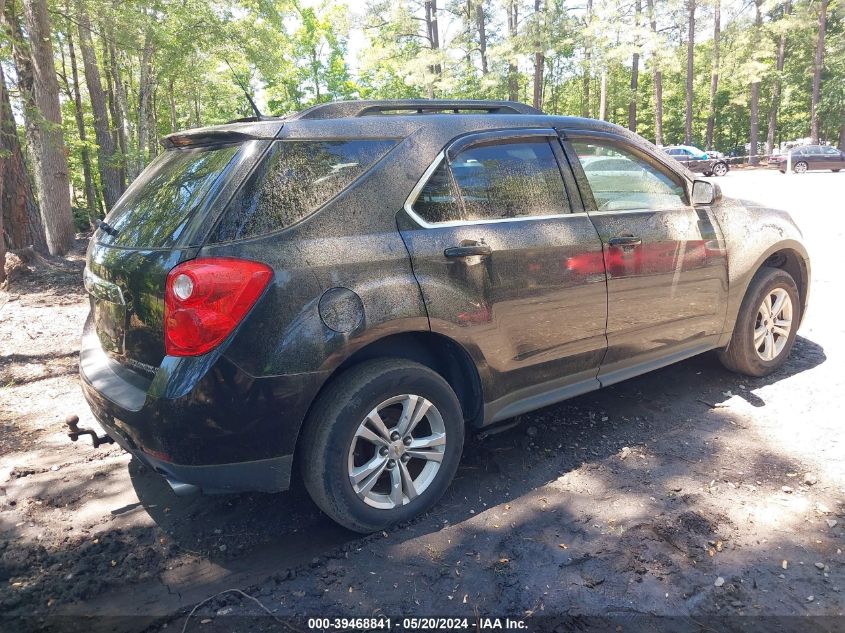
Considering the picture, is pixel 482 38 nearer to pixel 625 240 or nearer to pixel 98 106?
pixel 98 106

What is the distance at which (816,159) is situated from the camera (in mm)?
28422

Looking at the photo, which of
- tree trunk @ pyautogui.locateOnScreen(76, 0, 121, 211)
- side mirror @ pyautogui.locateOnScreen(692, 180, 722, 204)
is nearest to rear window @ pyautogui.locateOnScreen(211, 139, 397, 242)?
side mirror @ pyautogui.locateOnScreen(692, 180, 722, 204)

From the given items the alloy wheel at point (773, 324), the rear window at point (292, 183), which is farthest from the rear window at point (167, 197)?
the alloy wheel at point (773, 324)

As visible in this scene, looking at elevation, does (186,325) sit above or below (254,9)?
below

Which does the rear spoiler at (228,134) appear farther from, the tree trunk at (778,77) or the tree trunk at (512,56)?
the tree trunk at (778,77)

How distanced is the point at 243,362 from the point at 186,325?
0.86 ft

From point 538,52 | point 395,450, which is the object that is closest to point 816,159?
point 538,52

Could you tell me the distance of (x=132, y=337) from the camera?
8.73ft

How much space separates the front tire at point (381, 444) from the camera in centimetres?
263

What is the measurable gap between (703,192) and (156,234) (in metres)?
3.23

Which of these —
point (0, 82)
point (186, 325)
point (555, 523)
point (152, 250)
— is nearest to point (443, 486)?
point (555, 523)

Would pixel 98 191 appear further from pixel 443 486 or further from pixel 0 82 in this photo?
pixel 443 486

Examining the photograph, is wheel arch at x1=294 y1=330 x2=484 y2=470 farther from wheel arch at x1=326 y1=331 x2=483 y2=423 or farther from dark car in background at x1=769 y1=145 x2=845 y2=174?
dark car in background at x1=769 y1=145 x2=845 y2=174

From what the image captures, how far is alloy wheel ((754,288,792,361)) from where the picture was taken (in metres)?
4.48
